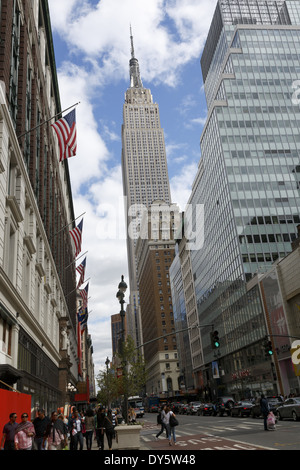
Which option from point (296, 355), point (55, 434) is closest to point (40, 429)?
point (55, 434)

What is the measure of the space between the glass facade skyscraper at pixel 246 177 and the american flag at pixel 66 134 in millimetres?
46802

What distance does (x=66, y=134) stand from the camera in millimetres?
24062

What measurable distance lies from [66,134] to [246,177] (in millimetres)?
57224

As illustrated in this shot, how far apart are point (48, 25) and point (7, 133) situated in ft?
97.0

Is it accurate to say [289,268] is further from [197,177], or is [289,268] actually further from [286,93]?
[197,177]

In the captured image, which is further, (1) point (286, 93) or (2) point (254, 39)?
(2) point (254, 39)

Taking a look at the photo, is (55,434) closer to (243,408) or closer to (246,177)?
(243,408)

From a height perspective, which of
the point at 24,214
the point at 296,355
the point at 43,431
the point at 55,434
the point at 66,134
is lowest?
the point at 55,434

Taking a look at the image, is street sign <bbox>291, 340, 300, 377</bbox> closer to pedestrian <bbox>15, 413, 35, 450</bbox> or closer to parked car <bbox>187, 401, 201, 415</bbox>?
parked car <bbox>187, 401, 201, 415</bbox>

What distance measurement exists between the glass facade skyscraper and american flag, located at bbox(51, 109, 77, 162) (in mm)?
46802

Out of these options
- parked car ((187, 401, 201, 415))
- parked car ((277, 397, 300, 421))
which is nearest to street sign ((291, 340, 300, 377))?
parked car ((277, 397, 300, 421))

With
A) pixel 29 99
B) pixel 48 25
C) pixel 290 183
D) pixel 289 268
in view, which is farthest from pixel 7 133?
pixel 290 183

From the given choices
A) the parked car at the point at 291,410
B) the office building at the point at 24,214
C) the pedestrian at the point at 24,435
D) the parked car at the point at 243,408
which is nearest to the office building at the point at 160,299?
the parked car at the point at 243,408

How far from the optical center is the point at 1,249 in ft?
→ 61.7
